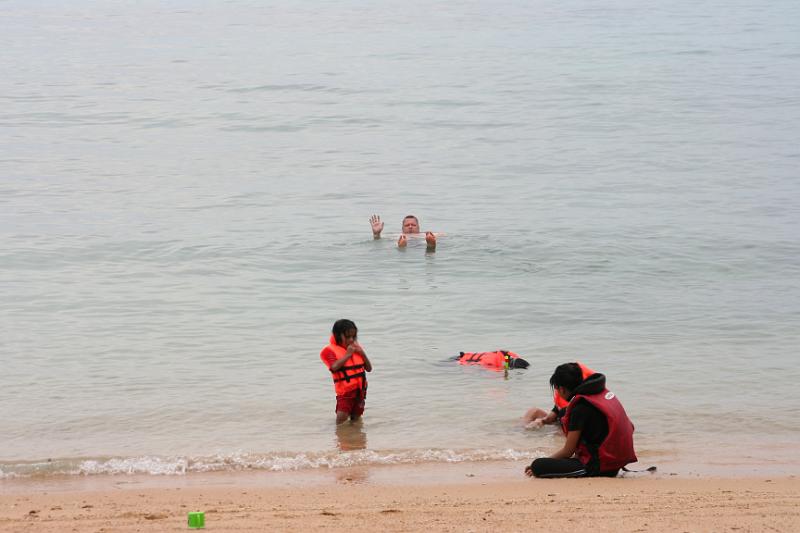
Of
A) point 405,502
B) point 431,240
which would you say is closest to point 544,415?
point 405,502

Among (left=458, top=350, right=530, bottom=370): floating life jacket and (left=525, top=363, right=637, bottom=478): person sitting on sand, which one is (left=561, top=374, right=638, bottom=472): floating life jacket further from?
(left=458, top=350, right=530, bottom=370): floating life jacket

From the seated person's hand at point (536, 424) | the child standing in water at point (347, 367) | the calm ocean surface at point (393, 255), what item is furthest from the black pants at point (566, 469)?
the child standing in water at point (347, 367)

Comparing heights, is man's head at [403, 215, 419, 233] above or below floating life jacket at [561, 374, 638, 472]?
above

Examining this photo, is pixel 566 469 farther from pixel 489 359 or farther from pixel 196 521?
pixel 489 359

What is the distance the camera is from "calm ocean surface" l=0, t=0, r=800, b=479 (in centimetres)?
1012

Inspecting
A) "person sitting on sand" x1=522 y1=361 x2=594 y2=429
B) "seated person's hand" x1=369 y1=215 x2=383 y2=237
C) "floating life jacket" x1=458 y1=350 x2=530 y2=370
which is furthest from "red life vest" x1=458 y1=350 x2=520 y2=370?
"seated person's hand" x1=369 y1=215 x2=383 y2=237

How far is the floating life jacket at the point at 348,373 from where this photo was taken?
372 inches

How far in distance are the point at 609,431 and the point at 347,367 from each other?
100 inches

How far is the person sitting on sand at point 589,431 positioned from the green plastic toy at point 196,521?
101 inches

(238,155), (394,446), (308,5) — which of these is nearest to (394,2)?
(308,5)

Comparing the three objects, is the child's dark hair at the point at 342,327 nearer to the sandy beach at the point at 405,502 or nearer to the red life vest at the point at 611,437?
the sandy beach at the point at 405,502

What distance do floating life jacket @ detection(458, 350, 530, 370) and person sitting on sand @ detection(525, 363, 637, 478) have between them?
3.57m

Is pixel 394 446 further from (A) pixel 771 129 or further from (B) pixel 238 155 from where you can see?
(A) pixel 771 129

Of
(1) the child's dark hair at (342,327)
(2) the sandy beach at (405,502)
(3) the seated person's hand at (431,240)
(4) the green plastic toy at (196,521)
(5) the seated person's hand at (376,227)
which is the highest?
(5) the seated person's hand at (376,227)
